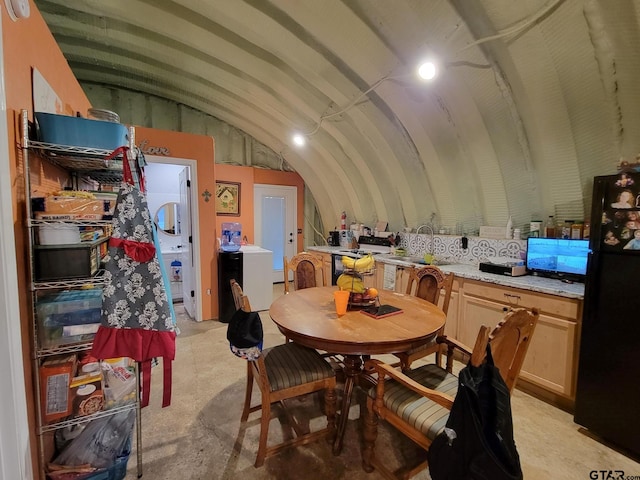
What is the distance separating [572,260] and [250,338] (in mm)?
2602

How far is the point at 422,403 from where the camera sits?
4.57ft

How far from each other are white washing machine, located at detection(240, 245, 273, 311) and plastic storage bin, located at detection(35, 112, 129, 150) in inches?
101

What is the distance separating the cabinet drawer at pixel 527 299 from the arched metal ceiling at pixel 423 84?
0.89m

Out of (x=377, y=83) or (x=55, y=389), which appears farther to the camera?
(x=377, y=83)

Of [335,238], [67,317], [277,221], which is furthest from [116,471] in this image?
[277,221]

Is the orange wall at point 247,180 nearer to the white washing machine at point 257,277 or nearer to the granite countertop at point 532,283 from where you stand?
the white washing machine at point 257,277

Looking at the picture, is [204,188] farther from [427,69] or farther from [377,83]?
[427,69]

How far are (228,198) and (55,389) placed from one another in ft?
13.8

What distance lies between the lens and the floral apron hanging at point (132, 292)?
1345mm

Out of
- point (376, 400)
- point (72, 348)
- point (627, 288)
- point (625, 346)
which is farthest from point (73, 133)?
point (625, 346)

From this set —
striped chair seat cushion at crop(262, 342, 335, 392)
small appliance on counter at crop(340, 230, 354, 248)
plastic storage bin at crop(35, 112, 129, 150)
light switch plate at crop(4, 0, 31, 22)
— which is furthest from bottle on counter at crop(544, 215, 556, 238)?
light switch plate at crop(4, 0, 31, 22)

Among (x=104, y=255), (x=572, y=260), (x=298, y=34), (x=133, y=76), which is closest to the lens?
(x=104, y=255)

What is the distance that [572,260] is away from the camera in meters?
2.35

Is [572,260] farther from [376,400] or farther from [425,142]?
[376,400]
